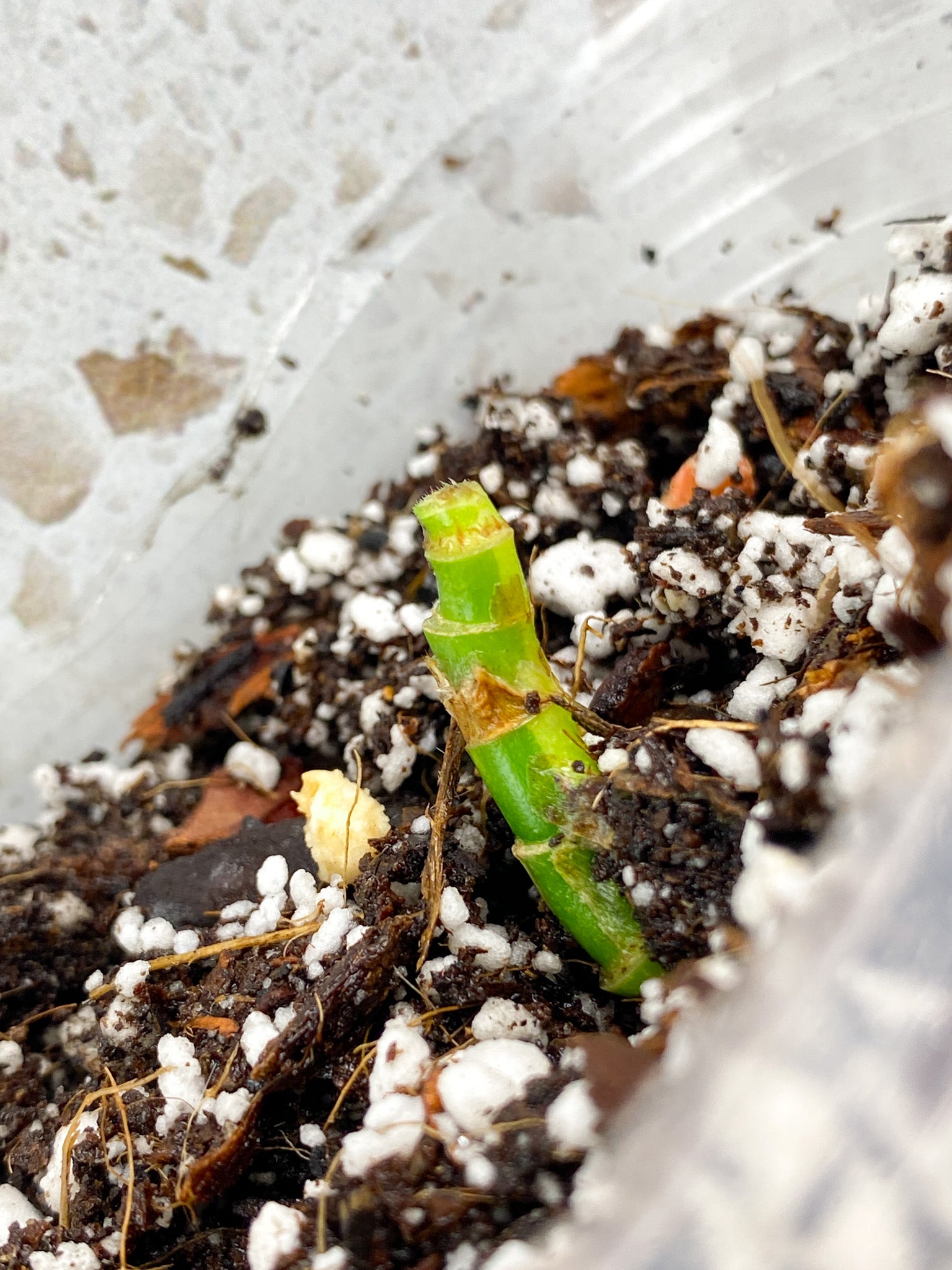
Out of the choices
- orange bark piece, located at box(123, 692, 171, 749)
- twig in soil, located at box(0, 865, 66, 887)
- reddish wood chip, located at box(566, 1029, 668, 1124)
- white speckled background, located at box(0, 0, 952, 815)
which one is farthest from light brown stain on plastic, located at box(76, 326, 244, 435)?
reddish wood chip, located at box(566, 1029, 668, 1124)

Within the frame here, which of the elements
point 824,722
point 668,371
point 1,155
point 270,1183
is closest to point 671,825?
point 824,722

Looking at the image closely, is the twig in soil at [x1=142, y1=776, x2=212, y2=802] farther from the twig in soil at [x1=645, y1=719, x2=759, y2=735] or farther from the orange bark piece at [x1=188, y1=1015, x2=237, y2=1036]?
the twig in soil at [x1=645, y1=719, x2=759, y2=735]

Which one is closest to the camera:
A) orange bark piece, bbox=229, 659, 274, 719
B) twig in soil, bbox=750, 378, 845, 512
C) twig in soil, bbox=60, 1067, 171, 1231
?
twig in soil, bbox=60, 1067, 171, 1231

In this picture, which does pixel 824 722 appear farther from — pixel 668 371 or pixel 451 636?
pixel 668 371

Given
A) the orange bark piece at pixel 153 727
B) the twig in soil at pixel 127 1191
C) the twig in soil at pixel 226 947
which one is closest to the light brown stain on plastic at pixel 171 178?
the orange bark piece at pixel 153 727

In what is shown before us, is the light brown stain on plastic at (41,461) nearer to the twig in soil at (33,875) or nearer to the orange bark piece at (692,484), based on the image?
the twig in soil at (33,875)

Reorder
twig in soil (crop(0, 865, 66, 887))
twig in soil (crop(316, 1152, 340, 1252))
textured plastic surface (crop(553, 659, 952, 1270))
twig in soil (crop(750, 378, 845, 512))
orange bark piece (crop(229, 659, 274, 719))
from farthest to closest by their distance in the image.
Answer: orange bark piece (crop(229, 659, 274, 719)), twig in soil (crop(0, 865, 66, 887)), twig in soil (crop(750, 378, 845, 512)), twig in soil (crop(316, 1152, 340, 1252)), textured plastic surface (crop(553, 659, 952, 1270))
